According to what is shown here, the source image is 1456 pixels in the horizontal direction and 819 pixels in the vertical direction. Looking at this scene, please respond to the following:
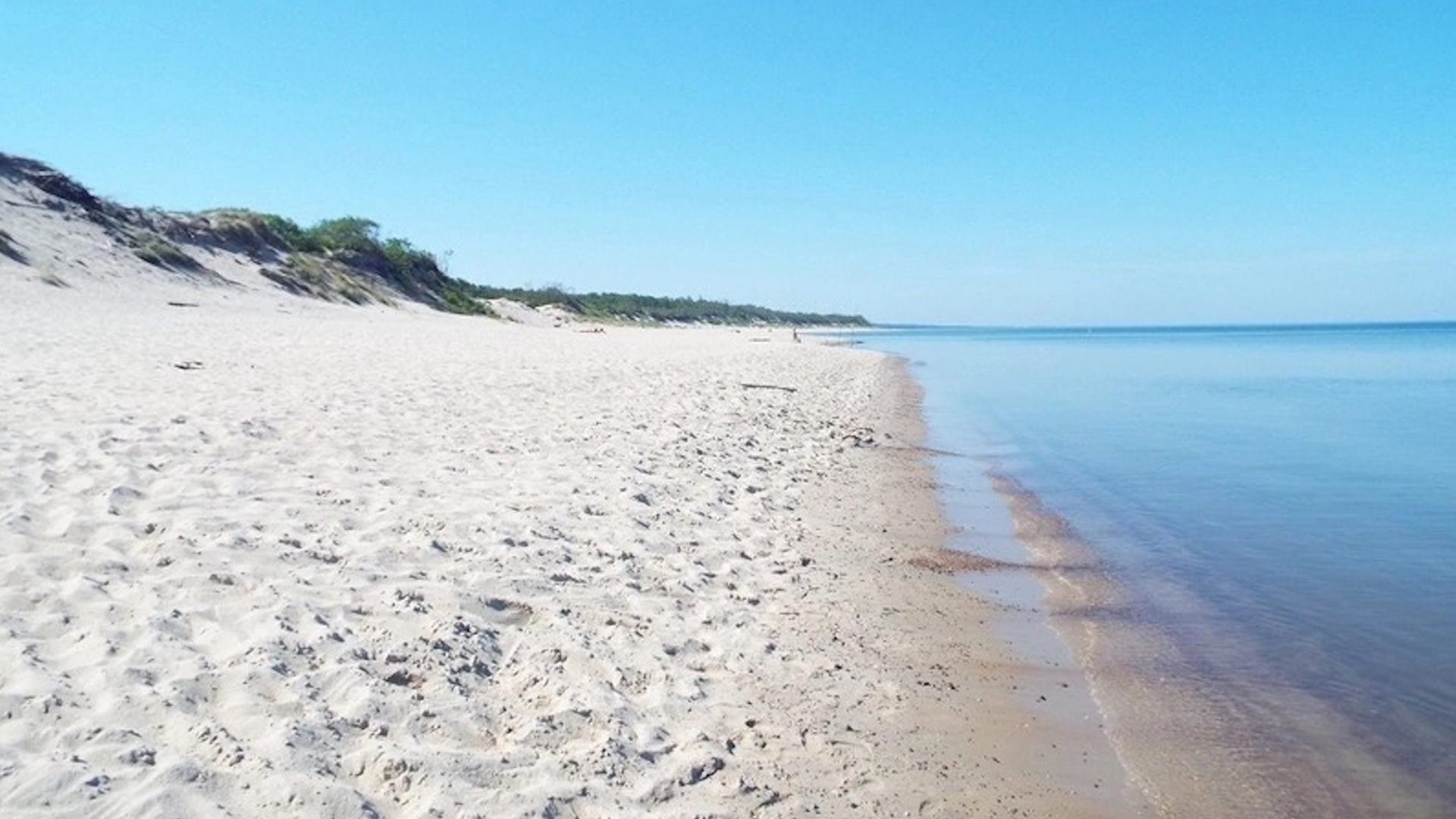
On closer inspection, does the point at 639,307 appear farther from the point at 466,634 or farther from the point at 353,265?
the point at 466,634

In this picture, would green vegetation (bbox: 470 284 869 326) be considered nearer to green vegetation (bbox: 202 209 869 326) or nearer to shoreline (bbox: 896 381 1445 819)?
green vegetation (bbox: 202 209 869 326)

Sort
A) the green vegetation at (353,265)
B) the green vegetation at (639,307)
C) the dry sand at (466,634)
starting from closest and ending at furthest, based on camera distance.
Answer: the dry sand at (466,634) < the green vegetation at (353,265) < the green vegetation at (639,307)

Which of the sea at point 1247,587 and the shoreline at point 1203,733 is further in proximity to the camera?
the sea at point 1247,587

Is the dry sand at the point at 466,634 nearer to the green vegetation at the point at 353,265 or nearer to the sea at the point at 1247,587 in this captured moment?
the sea at the point at 1247,587

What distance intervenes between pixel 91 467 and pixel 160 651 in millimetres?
3195

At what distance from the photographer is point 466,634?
4.75m

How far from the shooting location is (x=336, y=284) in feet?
127

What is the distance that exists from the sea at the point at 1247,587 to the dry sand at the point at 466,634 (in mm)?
573

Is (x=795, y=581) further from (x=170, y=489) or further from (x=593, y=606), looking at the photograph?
(x=170, y=489)

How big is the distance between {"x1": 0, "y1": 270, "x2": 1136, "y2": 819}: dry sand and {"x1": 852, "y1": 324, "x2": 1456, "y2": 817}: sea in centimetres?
57

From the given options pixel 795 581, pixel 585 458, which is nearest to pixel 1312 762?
pixel 795 581

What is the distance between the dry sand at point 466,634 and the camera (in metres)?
3.52

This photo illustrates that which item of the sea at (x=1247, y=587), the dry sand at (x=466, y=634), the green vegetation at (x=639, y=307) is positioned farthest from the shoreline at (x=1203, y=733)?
the green vegetation at (x=639, y=307)

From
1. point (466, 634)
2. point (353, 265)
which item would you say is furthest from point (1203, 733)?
point (353, 265)
